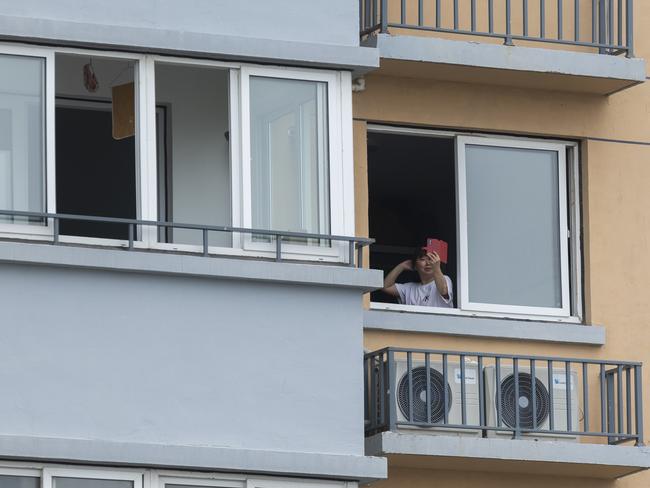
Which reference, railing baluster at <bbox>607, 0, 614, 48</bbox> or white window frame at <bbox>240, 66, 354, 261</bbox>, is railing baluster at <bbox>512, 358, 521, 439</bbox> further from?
railing baluster at <bbox>607, 0, 614, 48</bbox>

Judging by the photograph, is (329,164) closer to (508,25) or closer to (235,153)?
(235,153)

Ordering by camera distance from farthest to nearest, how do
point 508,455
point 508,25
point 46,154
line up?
point 508,25 → point 508,455 → point 46,154

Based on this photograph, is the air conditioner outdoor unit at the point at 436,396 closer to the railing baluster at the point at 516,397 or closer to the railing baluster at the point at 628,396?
the railing baluster at the point at 516,397

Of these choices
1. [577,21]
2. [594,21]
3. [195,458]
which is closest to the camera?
[195,458]

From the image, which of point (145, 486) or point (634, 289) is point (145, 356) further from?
point (634, 289)

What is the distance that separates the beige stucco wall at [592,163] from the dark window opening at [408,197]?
34 cm

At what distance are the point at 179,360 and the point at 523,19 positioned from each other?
16.2ft

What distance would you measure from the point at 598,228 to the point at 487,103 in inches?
54.9

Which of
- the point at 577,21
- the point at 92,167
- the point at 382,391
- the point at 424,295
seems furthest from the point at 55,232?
the point at 577,21

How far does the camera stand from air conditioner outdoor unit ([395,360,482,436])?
2006cm

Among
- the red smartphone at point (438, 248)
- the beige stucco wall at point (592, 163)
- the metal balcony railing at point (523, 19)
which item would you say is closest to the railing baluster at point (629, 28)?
the metal balcony railing at point (523, 19)

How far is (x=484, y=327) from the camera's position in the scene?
2070 cm

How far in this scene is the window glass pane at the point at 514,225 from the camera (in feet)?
69.7

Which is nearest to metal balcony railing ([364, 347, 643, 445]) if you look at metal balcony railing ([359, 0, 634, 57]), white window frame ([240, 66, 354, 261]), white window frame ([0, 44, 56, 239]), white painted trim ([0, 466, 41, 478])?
white window frame ([240, 66, 354, 261])
